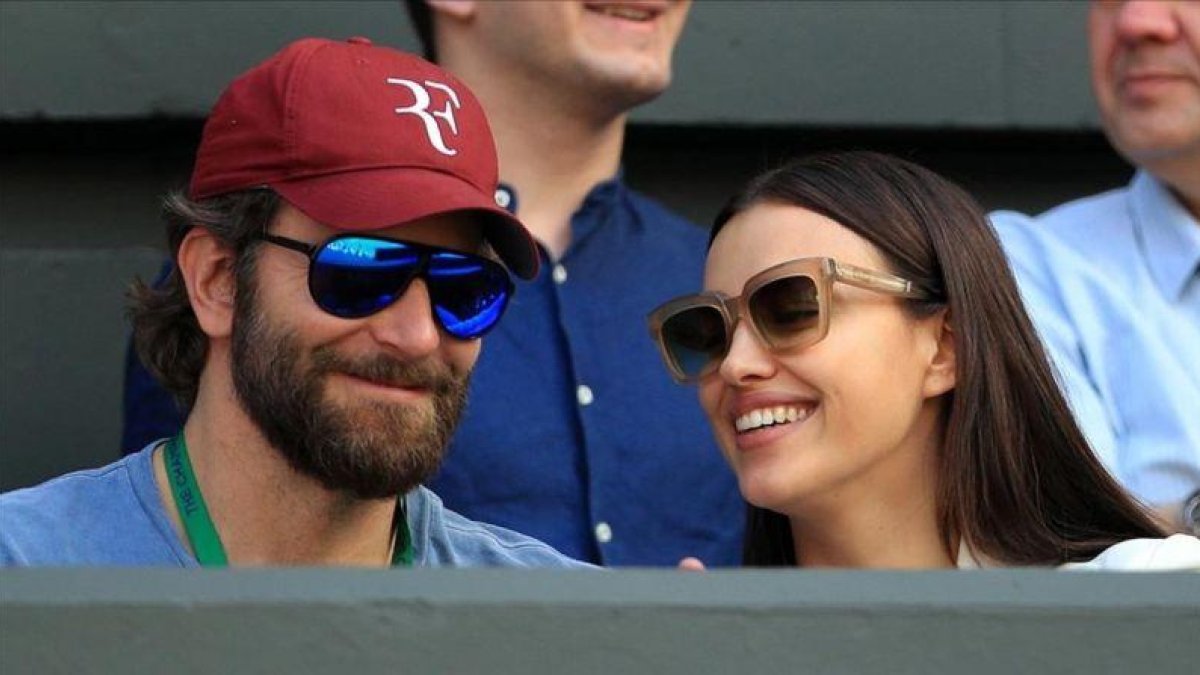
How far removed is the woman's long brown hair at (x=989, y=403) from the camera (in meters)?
3.16

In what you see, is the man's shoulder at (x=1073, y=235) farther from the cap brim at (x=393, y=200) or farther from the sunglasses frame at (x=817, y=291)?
the cap brim at (x=393, y=200)

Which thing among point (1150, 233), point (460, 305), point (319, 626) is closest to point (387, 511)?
point (460, 305)

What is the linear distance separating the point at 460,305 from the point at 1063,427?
2.57 ft

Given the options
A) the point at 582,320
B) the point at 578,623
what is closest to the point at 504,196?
the point at 582,320

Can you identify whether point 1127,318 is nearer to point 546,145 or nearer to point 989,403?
point 989,403

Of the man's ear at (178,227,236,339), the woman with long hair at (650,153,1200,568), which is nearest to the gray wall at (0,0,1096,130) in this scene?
the man's ear at (178,227,236,339)

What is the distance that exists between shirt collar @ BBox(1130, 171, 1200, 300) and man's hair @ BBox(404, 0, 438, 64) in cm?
118

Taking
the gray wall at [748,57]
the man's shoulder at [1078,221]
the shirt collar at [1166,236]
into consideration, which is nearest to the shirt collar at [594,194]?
the gray wall at [748,57]

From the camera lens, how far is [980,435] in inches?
125

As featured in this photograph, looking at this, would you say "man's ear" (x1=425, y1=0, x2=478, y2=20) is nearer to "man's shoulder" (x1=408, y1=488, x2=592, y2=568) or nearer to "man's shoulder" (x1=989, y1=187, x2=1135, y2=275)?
"man's shoulder" (x1=989, y1=187, x2=1135, y2=275)

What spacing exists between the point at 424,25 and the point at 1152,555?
1.73m

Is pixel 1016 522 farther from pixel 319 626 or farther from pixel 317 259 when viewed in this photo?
pixel 319 626

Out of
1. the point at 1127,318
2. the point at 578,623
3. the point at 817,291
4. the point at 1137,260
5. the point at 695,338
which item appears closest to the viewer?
the point at 578,623

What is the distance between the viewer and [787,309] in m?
3.09
